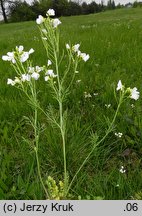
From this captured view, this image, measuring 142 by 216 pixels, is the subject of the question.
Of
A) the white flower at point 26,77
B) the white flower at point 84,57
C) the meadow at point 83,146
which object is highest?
the white flower at point 84,57

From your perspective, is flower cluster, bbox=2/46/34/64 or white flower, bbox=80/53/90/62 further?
white flower, bbox=80/53/90/62

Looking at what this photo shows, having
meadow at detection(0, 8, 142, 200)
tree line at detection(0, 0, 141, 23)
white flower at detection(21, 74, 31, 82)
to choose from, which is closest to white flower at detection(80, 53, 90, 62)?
meadow at detection(0, 8, 142, 200)

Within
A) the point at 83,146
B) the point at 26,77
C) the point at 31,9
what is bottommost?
the point at 83,146

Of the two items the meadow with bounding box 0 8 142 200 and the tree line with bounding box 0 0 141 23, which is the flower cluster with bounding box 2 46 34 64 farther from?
the tree line with bounding box 0 0 141 23

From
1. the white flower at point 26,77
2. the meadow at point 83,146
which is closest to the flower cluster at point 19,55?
the white flower at point 26,77

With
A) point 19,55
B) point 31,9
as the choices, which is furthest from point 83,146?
point 31,9

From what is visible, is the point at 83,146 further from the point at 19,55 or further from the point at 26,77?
the point at 19,55

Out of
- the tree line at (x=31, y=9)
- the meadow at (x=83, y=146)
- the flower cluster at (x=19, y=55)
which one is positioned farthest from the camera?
the tree line at (x=31, y=9)

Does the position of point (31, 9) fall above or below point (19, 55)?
above

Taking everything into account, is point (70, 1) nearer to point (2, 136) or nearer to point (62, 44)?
point (62, 44)

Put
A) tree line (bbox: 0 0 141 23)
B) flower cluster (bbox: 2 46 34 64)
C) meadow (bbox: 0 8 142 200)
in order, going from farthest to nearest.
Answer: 1. tree line (bbox: 0 0 141 23)
2. meadow (bbox: 0 8 142 200)
3. flower cluster (bbox: 2 46 34 64)

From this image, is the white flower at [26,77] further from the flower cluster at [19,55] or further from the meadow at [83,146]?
the meadow at [83,146]
